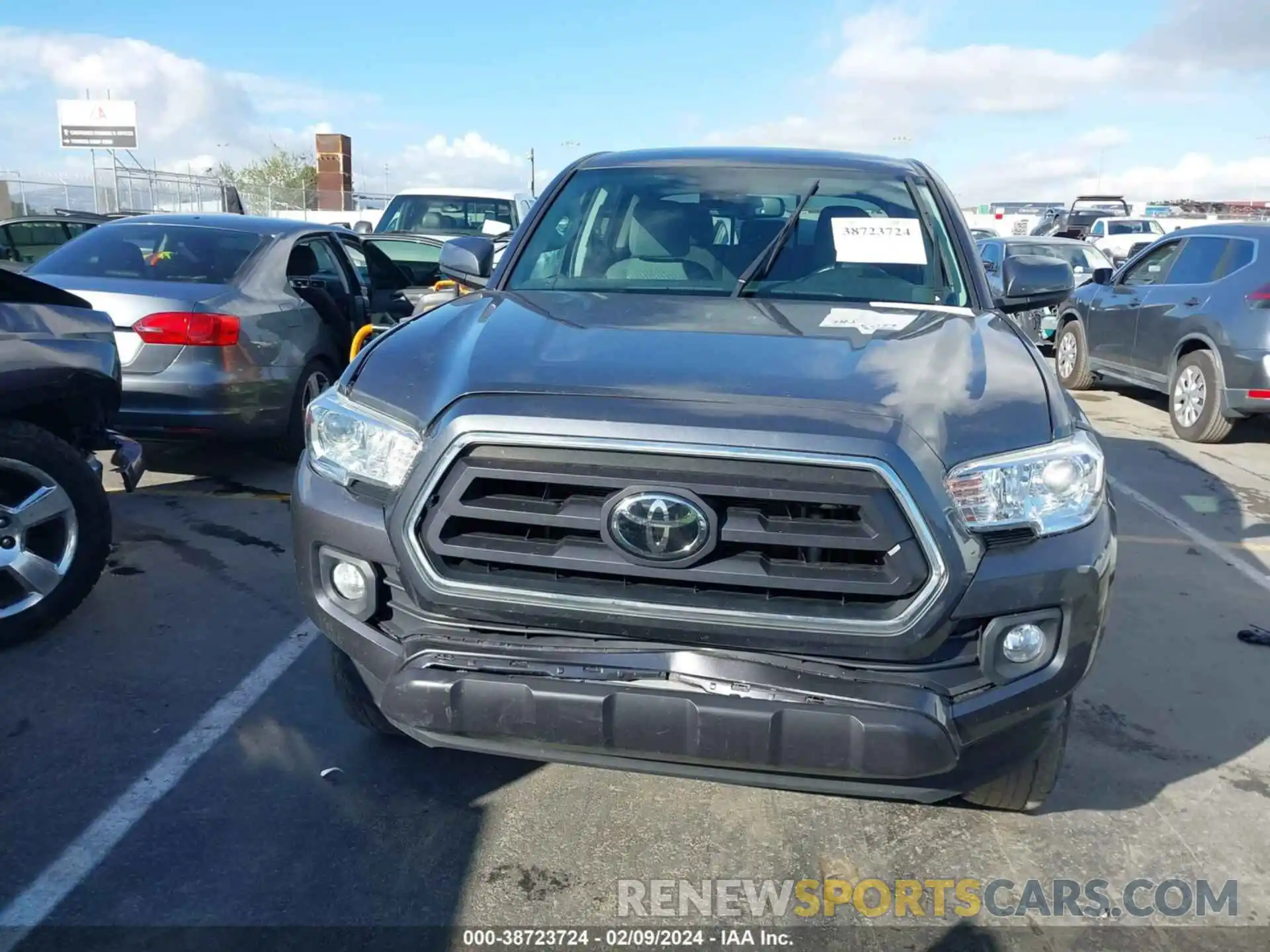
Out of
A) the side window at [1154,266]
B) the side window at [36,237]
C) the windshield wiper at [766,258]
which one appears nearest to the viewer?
the windshield wiper at [766,258]

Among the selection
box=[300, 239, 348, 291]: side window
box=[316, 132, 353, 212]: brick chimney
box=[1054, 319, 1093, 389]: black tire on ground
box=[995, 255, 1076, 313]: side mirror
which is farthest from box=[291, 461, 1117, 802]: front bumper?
box=[316, 132, 353, 212]: brick chimney

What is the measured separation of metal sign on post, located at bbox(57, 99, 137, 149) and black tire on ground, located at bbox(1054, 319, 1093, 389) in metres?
56.5

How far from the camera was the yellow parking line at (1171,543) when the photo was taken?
573 cm

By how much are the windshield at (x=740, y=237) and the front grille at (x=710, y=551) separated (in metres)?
1.37

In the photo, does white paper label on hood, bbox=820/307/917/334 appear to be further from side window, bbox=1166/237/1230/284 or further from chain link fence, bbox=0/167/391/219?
chain link fence, bbox=0/167/391/219

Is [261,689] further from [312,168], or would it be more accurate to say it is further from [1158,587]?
[312,168]

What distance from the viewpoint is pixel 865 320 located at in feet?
10.4

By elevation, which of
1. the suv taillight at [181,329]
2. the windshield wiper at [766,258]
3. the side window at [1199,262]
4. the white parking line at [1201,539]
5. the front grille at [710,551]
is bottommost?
the white parking line at [1201,539]

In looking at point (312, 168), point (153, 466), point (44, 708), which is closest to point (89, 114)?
point (312, 168)

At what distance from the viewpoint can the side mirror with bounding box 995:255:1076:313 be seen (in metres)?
4.06

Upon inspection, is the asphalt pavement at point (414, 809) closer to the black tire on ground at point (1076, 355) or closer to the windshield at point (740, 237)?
the windshield at point (740, 237)

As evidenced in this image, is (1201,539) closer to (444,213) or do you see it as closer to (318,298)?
(318,298)

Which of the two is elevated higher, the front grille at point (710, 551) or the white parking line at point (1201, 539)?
the front grille at point (710, 551)

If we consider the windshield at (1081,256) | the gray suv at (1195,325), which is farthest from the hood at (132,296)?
the windshield at (1081,256)
